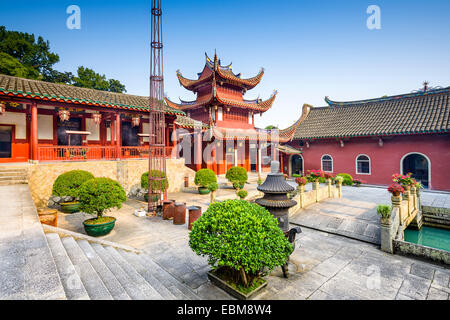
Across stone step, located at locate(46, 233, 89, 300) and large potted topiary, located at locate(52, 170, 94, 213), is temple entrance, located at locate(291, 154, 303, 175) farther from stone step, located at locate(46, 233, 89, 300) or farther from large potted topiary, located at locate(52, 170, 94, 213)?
stone step, located at locate(46, 233, 89, 300)

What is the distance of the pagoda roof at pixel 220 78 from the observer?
19281 mm

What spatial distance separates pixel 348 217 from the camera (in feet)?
26.7

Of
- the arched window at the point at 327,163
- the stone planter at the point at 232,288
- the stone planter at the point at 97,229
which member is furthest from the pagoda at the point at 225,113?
the stone planter at the point at 232,288

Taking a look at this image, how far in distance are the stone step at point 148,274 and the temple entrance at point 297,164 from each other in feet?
61.1

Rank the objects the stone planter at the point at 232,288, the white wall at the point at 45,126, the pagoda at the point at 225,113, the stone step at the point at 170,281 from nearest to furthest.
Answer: the stone planter at the point at 232,288, the stone step at the point at 170,281, the white wall at the point at 45,126, the pagoda at the point at 225,113

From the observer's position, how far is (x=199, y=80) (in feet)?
67.7

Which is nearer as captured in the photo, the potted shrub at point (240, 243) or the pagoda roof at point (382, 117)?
the potted shrub at point (240, 243)

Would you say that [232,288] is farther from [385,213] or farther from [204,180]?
[204,180]

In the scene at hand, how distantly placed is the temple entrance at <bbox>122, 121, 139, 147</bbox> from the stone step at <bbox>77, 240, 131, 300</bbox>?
1095 centimetres

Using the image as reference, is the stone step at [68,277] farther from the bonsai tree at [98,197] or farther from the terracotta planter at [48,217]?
the terracotta planter at [48,217]

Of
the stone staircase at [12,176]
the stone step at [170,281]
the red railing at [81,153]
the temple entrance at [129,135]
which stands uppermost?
the temple entrance at [129,135]

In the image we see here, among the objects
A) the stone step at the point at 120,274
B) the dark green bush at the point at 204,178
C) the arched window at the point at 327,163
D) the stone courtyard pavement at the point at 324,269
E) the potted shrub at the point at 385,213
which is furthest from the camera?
the arched window at the point at 327,163
